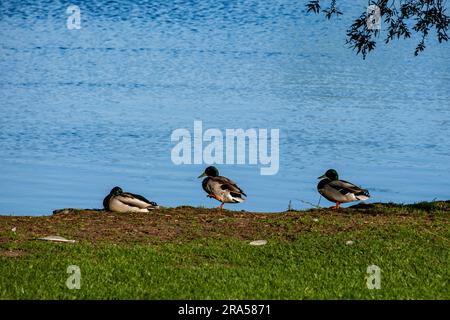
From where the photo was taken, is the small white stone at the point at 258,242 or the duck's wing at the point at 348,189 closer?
the small white stone at the point at 258,242

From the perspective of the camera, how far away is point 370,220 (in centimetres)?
1877

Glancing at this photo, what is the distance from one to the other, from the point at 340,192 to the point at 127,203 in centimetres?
378

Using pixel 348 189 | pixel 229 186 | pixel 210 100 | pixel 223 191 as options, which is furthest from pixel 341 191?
pixel 210 100

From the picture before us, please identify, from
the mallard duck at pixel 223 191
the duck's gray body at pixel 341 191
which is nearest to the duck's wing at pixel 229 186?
the mallard duck at pixel 223 191

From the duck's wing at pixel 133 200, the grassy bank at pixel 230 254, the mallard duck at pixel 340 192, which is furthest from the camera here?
the mallard duck at pixel 340 192

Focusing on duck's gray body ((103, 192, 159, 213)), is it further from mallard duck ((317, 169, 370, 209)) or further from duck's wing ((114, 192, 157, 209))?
mallard duck ((317, 169, 370, 209))

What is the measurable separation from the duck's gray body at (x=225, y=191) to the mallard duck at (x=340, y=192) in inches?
57.6

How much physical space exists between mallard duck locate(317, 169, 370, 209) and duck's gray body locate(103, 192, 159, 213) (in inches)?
126

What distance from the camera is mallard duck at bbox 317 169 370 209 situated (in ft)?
65.4

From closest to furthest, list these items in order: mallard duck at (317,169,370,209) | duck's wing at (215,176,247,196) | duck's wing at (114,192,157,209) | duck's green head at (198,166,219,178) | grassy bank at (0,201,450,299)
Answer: grassy bank at (0,201,450,299)
duck's wing at (114,192,157,209)
duck's wing at (215,176,247,196)
mallard duck at (317,169,370,209)
duck's green head at (198,166,219,178)

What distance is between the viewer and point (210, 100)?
34.0 meters

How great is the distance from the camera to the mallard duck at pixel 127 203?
1895cm

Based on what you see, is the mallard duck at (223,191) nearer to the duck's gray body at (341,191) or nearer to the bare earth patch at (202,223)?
the bare earth patch at (202,223)

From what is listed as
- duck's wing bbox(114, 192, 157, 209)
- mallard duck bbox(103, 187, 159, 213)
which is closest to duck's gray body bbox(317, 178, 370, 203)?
mallard duck bbox(103, 187, 159, 213)
